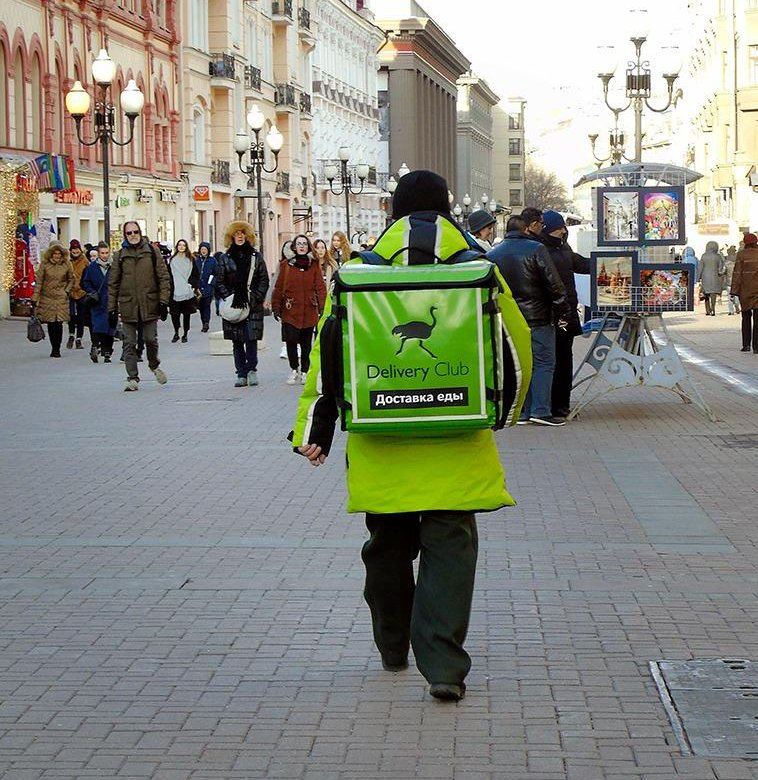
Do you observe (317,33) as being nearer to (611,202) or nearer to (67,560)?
(611,202)

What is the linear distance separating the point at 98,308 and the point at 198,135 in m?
36.2

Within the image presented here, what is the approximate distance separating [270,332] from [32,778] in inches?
1173

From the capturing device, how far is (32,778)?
5.24 m

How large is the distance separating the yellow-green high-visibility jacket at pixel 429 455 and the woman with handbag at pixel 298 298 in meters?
14.1

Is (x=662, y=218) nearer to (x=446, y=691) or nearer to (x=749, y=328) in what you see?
(x=749, y=328)

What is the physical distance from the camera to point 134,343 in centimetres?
1964

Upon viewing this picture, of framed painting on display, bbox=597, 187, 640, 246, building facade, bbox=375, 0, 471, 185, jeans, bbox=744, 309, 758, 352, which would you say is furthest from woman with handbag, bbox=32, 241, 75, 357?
building facade, bbox=375, 0, 471, 185

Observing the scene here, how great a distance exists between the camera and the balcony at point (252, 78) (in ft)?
216

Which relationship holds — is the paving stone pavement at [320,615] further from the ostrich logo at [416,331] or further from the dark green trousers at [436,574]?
the ostrich logo at [416,331]

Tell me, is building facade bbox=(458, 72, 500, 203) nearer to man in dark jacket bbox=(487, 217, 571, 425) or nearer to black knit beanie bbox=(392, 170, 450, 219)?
man in dark jacket bbox=(487, 217, 571, 425)

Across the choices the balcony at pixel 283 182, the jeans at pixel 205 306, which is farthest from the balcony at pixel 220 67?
the jeans at pixel 205 306

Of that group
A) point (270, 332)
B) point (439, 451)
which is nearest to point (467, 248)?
point (439, 451)

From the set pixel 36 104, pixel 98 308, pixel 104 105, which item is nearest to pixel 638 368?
pixel 98 308

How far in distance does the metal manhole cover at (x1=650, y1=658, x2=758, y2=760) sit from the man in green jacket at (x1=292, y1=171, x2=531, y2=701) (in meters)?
0.71
